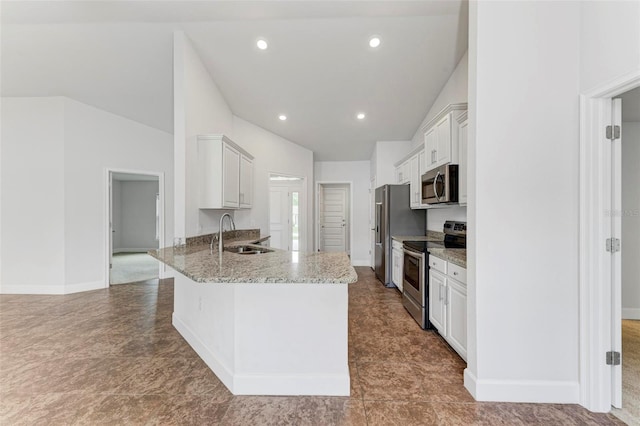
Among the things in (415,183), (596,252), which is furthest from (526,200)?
(415,183)

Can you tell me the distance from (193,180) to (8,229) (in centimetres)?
317

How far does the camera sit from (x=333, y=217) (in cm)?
803

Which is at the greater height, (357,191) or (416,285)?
(357,191)

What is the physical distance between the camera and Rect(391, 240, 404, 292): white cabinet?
4.16m

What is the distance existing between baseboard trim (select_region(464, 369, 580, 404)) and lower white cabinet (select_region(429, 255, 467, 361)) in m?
0.36

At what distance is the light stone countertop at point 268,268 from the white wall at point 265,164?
2.51m

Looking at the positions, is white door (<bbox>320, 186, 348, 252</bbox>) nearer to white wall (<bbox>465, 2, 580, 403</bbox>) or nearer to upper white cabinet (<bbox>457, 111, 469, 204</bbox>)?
upper white cabinet (<bbox>457, 111, 469, 204</bbox>)

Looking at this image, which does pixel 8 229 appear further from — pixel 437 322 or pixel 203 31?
pixel 437 322

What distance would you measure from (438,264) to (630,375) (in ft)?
4.89

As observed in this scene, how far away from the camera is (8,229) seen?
13.6ft

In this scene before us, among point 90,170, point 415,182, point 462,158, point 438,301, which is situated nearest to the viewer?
point 438,301

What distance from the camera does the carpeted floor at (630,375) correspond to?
1.74 metres

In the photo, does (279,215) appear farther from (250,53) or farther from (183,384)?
(183,384)

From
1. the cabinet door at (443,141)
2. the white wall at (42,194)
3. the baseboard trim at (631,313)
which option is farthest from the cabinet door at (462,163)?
the white wall at (42,194)
